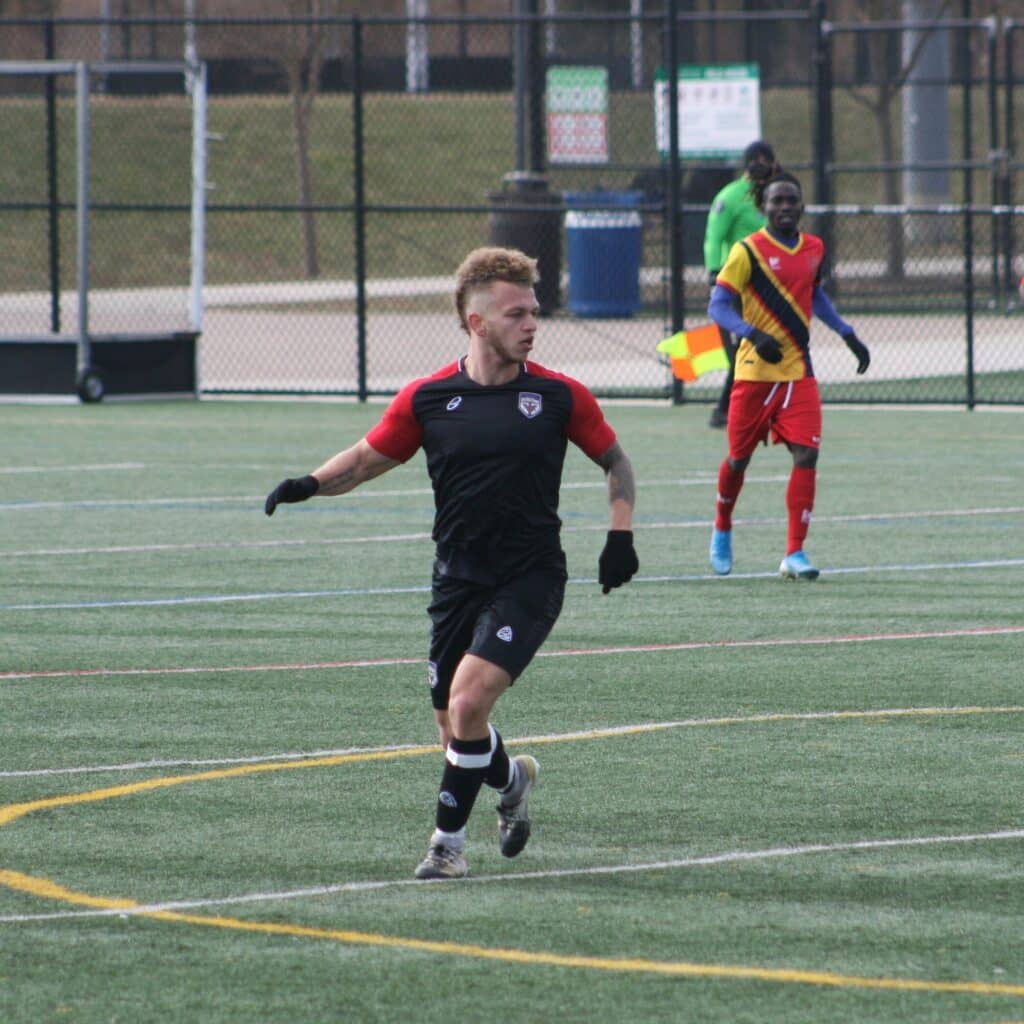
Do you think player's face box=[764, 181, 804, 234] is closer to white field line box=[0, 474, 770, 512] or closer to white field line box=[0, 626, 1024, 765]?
white field line box=[0, 626, 1024, 765]

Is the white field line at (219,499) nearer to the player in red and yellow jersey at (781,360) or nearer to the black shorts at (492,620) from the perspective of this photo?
the player in red and yellow jersey at (781,360)

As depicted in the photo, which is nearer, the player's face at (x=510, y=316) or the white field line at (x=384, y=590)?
the player's face at (x=510, y=316)

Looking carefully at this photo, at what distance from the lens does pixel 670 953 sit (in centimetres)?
588

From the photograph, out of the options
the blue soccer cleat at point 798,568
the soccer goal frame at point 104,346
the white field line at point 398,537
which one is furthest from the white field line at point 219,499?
the soccer goal frame at point 104,346

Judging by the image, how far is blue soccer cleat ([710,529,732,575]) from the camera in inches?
500

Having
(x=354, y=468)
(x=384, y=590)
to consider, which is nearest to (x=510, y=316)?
(x=354, y=468)

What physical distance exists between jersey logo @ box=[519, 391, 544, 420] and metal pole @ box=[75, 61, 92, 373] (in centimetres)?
1623

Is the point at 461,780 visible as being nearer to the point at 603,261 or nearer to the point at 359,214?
the point at 359,214

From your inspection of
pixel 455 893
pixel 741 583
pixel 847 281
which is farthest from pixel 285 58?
pixel 455 893

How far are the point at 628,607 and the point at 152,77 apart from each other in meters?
21.0

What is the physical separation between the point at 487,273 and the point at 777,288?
6133mm

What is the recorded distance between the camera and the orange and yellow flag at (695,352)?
60.0 feet

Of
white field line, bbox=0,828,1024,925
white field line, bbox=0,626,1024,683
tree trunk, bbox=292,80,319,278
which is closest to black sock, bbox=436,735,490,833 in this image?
white field line, bbox=0,828,1024,925

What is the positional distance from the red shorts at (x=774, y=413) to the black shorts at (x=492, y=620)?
5.72m
